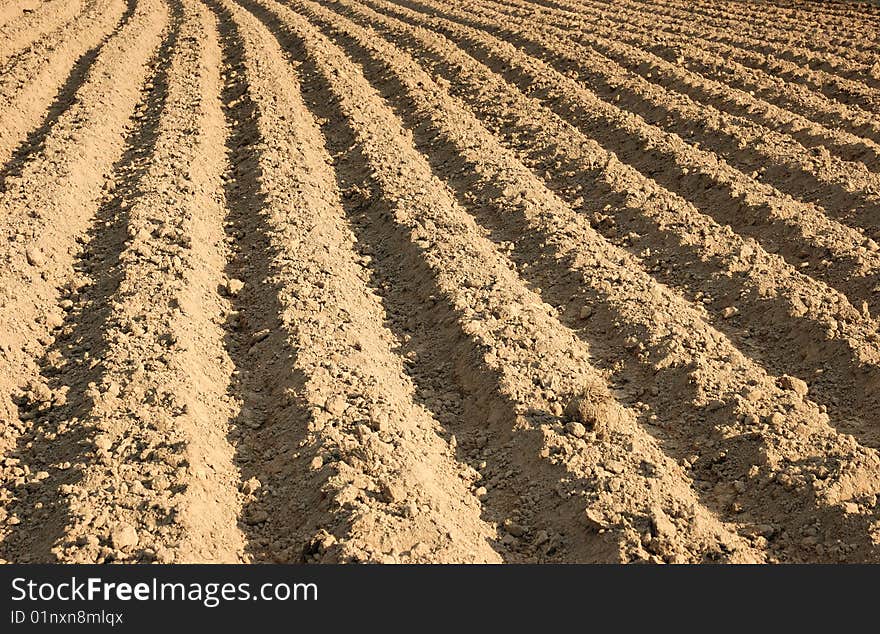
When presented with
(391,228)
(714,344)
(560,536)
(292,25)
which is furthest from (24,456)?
(292,25)

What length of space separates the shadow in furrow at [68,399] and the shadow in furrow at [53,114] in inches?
35.9

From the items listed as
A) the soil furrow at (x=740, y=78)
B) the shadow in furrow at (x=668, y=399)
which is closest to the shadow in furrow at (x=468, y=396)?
the shadow in furrow at (x=668, y=399)

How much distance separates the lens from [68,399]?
405cm

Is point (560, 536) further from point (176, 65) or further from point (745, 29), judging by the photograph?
point (745, 29)

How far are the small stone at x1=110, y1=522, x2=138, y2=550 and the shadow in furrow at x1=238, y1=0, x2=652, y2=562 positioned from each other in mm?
1391

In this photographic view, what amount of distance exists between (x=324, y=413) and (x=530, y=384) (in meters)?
1.04

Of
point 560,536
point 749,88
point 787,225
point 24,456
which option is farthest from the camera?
point 749,88

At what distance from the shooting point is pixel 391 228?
19.6ft

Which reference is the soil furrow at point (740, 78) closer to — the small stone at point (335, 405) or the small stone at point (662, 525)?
the small stone at point (662, 525)

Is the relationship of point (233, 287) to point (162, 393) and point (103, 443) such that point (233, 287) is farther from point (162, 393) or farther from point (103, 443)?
point (103, 443)

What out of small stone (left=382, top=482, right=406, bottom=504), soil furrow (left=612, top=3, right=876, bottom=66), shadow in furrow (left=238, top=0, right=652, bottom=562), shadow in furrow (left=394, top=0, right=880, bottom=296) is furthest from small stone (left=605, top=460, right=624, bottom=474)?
soil furrow (left=612, top=3, right=876, bottom=66)

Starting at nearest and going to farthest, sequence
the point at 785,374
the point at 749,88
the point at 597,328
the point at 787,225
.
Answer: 1. the point at 785,374
2. the point at 597,328
3. the point at 787,225
4. the point at 749,88

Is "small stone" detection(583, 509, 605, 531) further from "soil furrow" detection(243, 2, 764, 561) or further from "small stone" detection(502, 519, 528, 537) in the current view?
"small stone" detection(502, 519, 528, 537)

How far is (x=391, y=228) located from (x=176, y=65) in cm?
467
